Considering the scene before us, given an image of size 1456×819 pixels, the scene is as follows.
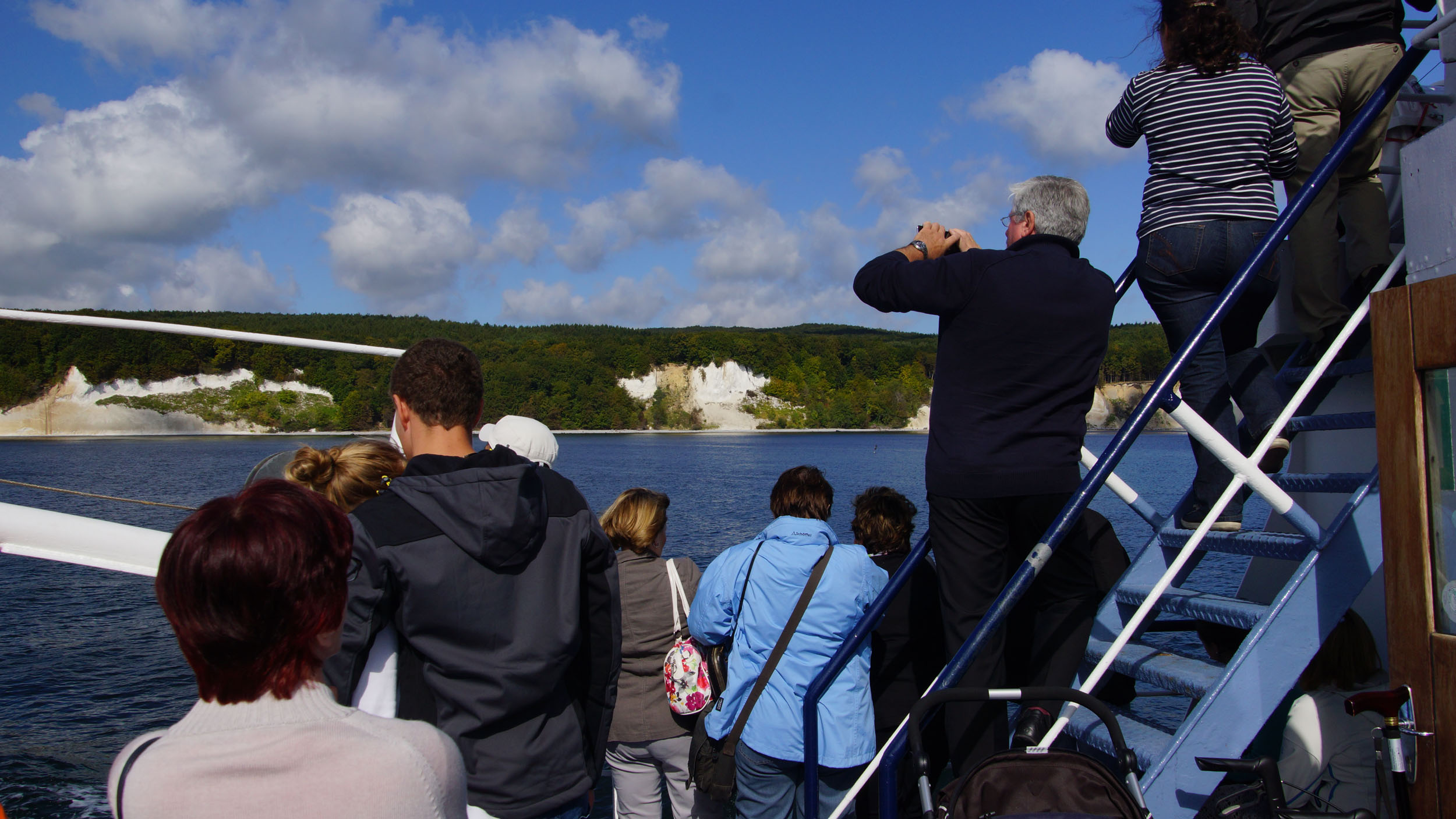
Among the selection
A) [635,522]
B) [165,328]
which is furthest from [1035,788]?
[165,328]

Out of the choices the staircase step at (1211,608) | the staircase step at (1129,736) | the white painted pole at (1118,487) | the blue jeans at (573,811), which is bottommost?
the staircase step at (1129,736)

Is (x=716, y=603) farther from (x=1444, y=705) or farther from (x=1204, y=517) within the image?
(x=1444, y=705)

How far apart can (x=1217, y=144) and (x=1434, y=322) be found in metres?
1.08

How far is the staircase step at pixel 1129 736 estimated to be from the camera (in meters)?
2.43

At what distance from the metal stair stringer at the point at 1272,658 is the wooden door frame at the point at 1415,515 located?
0.37 m

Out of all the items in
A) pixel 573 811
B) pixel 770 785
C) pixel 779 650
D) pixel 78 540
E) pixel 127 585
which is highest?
pixel 78 540

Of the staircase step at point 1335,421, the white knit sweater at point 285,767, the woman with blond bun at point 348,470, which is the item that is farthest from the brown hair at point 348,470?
the staircase step at point 1335,421

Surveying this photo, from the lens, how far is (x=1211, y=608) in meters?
2.65

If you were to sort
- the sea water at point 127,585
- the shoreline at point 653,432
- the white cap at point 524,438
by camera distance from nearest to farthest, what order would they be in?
the white cap at point 524,438
the sea water at point 127,585
the shoreline at point 653,432

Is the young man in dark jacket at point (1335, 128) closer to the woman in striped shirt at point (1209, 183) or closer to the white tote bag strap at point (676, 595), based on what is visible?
the woman in striped shirt at point (1209, 183)

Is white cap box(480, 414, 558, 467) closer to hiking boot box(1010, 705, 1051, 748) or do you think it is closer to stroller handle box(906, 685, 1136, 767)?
stroller handle box(906, 685, 1136, 767)

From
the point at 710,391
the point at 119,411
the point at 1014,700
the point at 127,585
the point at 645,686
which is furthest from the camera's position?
the point at 710,391

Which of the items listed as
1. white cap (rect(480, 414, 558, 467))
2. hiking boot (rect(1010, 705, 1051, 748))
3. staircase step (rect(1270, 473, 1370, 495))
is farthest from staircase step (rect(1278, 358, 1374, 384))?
white cap (rect(480, 414, 558, 467))

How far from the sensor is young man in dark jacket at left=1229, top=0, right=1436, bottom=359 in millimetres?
3354
